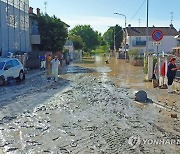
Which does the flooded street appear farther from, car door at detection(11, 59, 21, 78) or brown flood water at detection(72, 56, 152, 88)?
car door at detection(11, 59, 21, 78)

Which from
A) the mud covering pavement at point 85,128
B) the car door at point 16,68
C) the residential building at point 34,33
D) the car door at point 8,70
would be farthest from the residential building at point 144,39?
the mud covering pavement at point 85,128

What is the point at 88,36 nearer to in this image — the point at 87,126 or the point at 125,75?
the point at 125,75

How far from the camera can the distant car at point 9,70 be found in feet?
69.9

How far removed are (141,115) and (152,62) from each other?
41.0ft

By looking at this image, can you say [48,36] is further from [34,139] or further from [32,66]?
[34,139]

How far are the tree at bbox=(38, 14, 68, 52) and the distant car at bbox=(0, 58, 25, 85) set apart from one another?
27417mm

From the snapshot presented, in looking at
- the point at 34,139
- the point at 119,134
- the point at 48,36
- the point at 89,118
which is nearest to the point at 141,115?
the point at 89,118

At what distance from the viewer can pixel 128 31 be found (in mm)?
96688

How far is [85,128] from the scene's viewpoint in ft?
29.4

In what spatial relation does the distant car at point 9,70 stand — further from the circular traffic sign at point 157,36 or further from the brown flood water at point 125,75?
Answer: the circular traffic sign at point 157,36

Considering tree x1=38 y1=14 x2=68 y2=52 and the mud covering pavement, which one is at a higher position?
tree x1=38 y1=14 x2=68 y2=52

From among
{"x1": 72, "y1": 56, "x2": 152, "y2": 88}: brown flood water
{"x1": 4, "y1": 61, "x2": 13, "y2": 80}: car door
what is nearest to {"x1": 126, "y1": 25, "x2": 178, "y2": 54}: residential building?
{"x1": 72, "y1": 56, "x2": 152, "y2": 88}: brown flood water

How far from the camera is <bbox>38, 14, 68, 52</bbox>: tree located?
5159 cm

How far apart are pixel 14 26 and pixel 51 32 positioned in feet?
38.5
